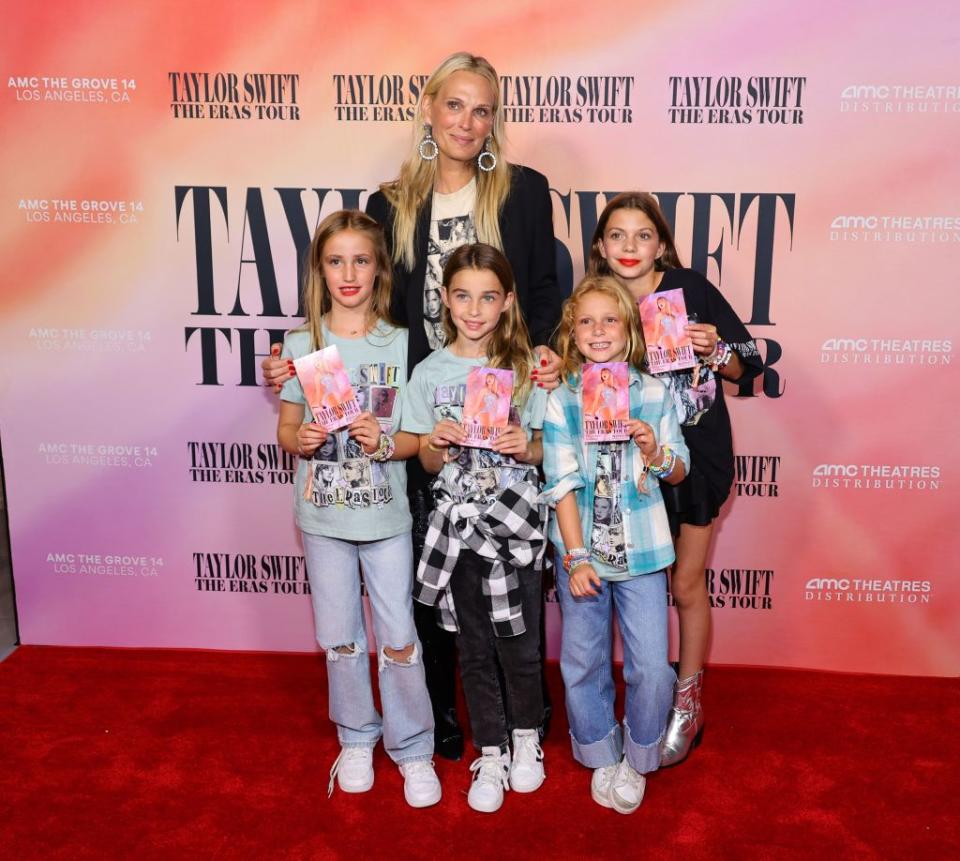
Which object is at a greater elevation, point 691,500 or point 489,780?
point 691,500

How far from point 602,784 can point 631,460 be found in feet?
3.21

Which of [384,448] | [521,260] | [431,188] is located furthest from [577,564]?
[431,188]

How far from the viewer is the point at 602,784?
111 inches

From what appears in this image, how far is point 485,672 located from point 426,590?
0.32 metres

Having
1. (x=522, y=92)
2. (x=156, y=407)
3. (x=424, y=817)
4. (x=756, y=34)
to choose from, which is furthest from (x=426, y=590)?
(x=756, y=34)

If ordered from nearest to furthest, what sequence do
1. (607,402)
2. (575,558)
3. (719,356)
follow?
(607,402) → (575,558) → (719,356)

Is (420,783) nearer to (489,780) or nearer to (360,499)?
(489,780)

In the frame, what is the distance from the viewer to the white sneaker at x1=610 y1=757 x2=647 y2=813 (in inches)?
109

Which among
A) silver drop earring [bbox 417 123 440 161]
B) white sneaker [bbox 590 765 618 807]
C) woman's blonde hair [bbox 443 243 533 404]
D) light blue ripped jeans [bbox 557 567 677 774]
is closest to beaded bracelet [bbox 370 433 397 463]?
woman's blonde hair [bbox 443 243 533 404]

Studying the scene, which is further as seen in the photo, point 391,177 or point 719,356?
point 391,177

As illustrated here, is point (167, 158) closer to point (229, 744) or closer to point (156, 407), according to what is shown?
point (156, 407)

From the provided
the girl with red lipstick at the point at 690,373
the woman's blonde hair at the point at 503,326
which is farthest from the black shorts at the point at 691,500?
the woman's blonde hair at the point at 503,326

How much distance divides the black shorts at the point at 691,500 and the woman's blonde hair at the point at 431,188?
2.92 feet

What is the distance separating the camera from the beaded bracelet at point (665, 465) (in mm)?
2584
